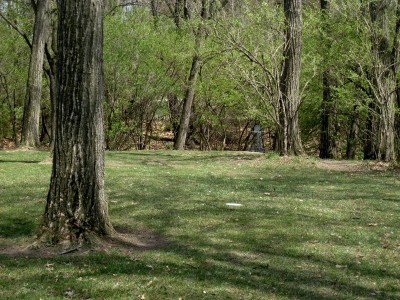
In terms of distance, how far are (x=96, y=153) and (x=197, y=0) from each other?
21194 millimetres

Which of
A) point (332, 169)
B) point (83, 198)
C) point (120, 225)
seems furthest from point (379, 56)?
point (83, 198)

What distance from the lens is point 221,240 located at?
7258 millimetres

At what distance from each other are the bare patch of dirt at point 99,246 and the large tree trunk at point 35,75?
13.2 meters

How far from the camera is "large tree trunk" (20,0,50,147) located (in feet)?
64.0

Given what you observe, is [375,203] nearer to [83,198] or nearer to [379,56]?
[83,198]

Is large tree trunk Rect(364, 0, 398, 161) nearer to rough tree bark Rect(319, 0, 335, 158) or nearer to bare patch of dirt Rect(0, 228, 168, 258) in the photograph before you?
rough tree bark Rect(319, 0, 335, 158)

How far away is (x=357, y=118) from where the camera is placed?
71.8 feet

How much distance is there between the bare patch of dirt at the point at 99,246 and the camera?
248 inches

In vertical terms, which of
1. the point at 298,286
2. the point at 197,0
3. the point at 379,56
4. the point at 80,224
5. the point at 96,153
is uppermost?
the point at 197,0

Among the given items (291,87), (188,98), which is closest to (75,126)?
(291,87)

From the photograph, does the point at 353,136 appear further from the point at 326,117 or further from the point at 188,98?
the point at 188,98

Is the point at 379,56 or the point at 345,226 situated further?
the point at 379,56

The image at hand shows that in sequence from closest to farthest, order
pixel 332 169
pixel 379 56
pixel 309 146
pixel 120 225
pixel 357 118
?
pixel 120 225, pixel 332 169, pixel 379 56, pixel 357 118, pixel 309 146

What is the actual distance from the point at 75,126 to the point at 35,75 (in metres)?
14.1
